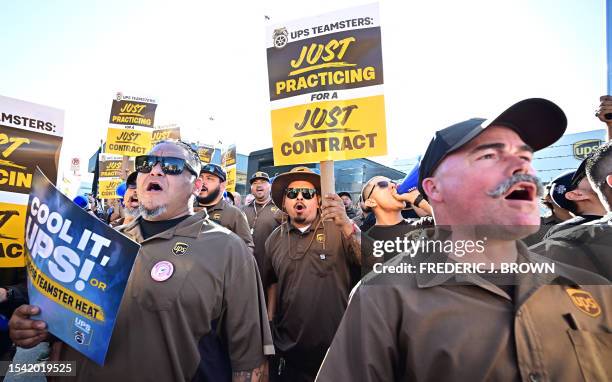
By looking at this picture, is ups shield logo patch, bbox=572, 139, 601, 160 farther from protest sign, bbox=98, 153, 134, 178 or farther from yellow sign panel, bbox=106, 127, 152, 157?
protest sign, bbox=98, 153, 134, 178

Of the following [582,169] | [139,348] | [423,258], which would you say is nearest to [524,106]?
[423,258]

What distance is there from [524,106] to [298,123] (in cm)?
182

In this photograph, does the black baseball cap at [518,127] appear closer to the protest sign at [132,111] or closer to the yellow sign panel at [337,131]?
the yellow sign panel at [337,131]

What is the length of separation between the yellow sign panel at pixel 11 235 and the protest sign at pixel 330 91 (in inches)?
72.1

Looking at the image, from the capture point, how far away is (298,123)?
9.64ft

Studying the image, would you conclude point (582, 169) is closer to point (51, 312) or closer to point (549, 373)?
point (549, 373)

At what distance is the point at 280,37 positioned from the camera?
308 cm

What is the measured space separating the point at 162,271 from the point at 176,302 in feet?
0.71

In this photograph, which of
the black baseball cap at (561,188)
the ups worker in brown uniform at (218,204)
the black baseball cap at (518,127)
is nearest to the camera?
the black baseball cap at (518,127)

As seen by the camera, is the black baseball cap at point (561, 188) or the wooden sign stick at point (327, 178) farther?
the black baseball cap at point (561, 188)

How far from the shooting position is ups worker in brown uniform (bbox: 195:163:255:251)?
478cm

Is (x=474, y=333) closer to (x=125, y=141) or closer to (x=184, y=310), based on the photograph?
(x=184, y=310)

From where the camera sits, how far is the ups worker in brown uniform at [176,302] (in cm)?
196

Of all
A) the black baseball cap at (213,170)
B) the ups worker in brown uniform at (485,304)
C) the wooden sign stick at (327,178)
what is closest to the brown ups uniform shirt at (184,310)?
the wooden sign stick at (327,178)
